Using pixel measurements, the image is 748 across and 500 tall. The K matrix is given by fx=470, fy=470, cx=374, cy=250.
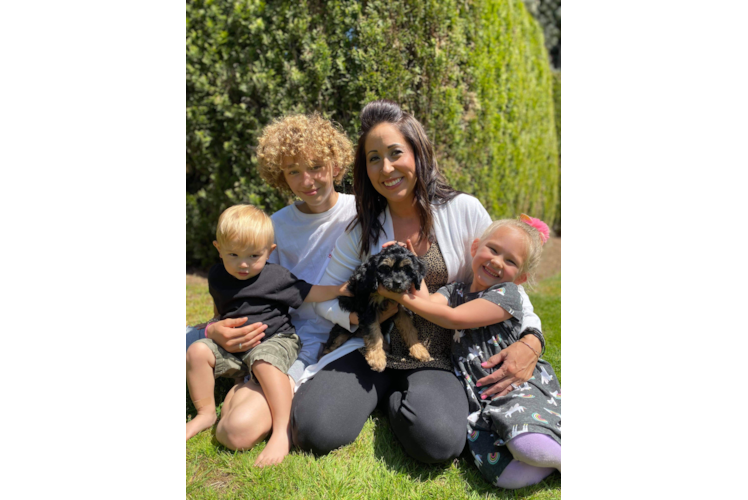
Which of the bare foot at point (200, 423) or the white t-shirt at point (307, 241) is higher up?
the white t-shirt at point (307, 241)

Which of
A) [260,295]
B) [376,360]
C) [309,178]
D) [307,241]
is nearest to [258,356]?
[260,295]

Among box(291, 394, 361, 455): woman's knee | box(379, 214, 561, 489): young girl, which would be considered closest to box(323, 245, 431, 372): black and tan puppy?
box(379, 214, 561, 489): young girl

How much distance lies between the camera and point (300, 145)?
3.65 m

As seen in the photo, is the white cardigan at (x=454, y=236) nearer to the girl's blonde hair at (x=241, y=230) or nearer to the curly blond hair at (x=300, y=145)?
the girl's blonde hair at (x=241, y=230)

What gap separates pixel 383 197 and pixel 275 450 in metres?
1.93

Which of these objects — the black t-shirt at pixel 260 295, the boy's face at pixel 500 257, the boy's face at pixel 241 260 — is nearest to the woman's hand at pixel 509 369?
the boy's face at pixel 500 257

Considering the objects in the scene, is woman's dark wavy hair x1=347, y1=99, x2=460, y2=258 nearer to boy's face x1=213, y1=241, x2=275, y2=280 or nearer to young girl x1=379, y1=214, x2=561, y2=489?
young girl x1=379, y1=214, x2=561, y2=489

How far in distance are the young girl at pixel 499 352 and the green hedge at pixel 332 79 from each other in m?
2.67

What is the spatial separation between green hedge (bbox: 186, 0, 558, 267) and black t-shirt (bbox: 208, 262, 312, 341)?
2.26 m

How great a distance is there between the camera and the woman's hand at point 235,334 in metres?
3.36

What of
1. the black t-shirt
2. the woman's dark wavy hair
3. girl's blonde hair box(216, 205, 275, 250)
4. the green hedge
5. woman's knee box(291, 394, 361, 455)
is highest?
the green hedge

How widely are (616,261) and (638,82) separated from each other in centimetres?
54

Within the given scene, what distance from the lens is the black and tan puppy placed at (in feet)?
10.2

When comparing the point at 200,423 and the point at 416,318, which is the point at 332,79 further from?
the point at 200,423
